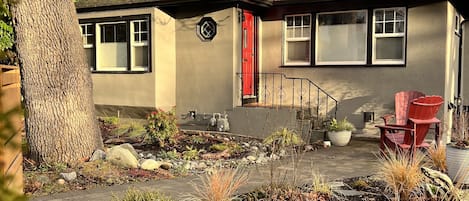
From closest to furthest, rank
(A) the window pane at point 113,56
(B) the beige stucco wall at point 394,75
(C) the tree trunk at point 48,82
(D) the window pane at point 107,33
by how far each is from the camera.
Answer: (C) the tree trunk at point 48,82 → (B) the beige stucco wall at point 394,75 → (A) the window pane at point 113,56 → (D) the window pane at point 107,33

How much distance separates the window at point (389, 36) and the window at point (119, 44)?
20.0 ft

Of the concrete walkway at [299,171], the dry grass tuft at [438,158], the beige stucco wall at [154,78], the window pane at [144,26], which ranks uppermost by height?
the window pane at [144,26]

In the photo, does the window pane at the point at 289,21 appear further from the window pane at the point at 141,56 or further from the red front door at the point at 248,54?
the window pane at the point at 141,56

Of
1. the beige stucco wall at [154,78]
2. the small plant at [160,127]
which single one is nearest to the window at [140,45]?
the beige stucco wall at [154,78]

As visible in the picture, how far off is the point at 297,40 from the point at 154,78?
13.3 ft

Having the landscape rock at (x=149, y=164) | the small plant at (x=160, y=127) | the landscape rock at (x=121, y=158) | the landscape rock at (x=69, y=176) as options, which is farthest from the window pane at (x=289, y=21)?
the landscape rock at (x=69, y=176)

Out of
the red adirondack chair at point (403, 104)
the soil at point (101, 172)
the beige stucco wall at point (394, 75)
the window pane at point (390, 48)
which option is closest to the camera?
the soil at point (101, 172)

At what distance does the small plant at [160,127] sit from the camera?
9180 millimetres

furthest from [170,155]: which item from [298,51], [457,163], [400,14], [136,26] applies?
[400,14]

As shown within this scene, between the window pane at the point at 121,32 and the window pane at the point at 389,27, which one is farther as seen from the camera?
the window pane at the point at 121,32

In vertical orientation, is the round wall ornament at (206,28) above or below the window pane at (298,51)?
above

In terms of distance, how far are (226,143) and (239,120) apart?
6.76 feet

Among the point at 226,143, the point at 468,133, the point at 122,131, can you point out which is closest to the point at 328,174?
the point at 468,133

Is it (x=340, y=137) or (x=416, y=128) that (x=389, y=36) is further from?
(x=416, y=128)
